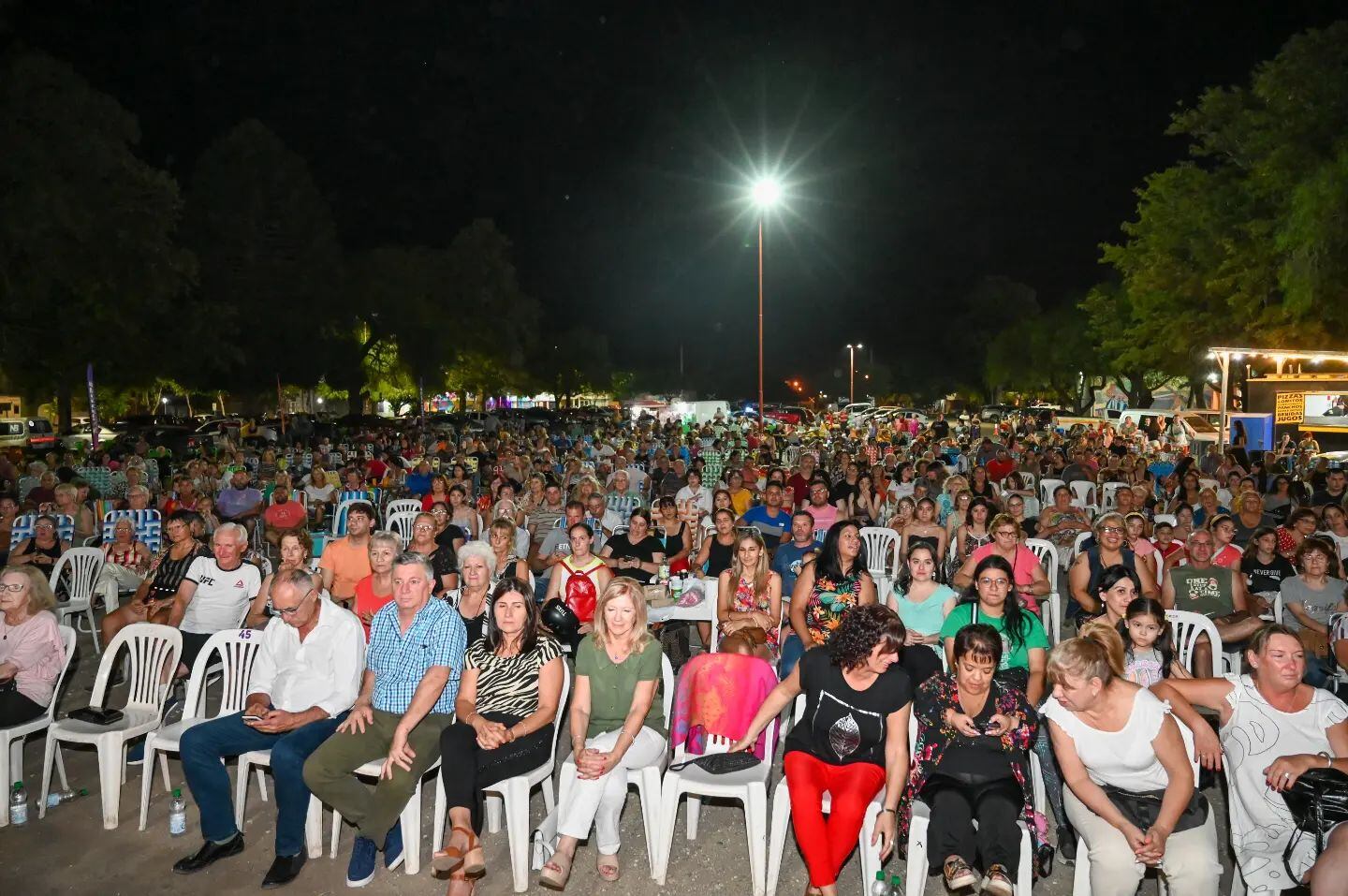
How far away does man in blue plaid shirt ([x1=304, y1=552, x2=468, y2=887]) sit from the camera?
12.7 feet

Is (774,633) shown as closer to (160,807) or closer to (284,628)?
(284,628)

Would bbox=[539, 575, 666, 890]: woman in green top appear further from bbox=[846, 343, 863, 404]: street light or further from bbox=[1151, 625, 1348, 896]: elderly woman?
bbox=[846, 343, 863, 404]: street light

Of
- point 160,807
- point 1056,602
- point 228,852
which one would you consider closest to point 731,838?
point 228,852

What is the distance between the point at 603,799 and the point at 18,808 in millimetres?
2964

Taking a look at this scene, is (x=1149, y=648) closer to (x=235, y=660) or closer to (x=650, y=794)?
(x=650, y=794)

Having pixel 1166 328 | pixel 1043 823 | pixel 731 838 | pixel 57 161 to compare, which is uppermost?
pixel 57 161

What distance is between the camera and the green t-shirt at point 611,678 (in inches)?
164

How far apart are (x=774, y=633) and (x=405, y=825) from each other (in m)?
2.38

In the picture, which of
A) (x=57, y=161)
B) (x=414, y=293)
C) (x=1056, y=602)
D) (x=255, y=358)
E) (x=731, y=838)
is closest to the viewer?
(x=731, y=838)

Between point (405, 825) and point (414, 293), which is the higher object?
point (414, 293)

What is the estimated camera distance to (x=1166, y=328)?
26141mm

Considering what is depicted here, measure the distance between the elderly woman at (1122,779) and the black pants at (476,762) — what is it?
7.33ft

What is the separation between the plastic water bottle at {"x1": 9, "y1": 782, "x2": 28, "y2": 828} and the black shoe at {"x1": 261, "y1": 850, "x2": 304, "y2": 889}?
4.79ft

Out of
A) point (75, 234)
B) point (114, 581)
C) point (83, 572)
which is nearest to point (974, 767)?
point (114, 581)
